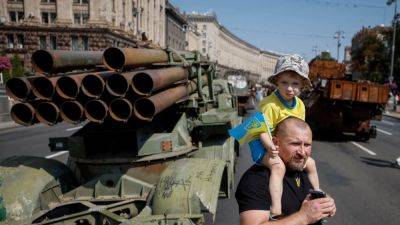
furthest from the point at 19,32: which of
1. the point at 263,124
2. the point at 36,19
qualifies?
the point at 263,124

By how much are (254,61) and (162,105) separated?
648 ft

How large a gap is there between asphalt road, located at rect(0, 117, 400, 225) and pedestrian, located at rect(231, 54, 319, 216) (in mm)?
3607

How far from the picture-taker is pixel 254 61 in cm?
19875

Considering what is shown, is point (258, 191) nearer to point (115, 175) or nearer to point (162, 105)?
point (162, 105)

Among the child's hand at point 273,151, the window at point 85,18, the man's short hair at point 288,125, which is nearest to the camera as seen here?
the man's short hair at point 288,125

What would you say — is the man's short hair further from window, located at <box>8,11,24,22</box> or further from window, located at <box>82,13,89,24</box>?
window, located at <box>8,11,24,22</box>

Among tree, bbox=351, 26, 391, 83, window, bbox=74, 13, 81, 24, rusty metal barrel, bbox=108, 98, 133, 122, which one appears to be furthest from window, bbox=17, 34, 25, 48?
rusty metal barrel, bbox=108, 98, 133, 122

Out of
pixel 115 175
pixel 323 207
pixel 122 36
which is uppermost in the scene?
pixel 122 36

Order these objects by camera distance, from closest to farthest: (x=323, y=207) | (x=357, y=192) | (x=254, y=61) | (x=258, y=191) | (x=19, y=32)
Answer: (x=323, y=207), (x=258, y=191), (x=357, y=192), (x=19, y=32), (x=254, y=61)

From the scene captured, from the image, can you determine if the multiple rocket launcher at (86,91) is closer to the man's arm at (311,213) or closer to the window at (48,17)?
the man's arm at (311,213)

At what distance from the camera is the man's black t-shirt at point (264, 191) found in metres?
2.50

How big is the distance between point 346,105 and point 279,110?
503 inches

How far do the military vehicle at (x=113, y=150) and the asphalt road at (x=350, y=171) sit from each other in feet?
6.46

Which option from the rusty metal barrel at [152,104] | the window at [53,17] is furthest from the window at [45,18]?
the rusty metal barrel at [152,104]
